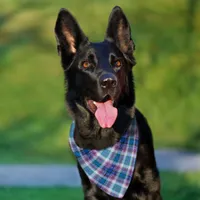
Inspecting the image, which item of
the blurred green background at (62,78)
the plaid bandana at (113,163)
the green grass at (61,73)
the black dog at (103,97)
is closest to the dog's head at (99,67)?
the black dog at (103,97)

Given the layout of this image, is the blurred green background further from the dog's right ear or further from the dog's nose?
the dog's nose

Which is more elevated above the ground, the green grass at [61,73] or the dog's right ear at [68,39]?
the dog's right ear at [68,39]

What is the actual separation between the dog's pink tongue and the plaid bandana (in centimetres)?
27

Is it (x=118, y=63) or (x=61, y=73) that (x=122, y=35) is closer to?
(x=118, y=63)

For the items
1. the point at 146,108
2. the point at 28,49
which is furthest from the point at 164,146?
the point at 28,49

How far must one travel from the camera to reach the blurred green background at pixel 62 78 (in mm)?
7664

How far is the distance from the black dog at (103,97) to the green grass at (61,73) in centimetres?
291

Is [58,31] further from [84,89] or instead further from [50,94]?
[50,94]

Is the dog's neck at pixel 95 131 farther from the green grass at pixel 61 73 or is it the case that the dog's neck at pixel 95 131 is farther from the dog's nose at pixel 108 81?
the green grass at pixel 61 73

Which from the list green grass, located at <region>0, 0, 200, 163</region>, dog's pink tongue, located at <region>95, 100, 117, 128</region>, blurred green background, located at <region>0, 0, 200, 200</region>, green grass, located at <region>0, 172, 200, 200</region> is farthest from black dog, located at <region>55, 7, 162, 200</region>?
green grass, located at <region>0, 0, 200, 163</region>

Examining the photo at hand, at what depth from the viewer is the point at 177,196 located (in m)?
5.48

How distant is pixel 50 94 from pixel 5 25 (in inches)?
59.5

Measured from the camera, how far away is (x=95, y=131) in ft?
14.2

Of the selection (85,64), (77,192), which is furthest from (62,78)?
(85,64)
